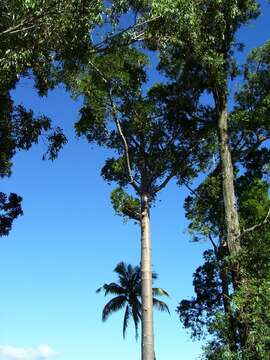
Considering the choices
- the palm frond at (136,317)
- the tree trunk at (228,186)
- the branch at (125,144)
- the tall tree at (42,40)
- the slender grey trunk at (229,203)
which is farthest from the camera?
the palm frond at (136,317)

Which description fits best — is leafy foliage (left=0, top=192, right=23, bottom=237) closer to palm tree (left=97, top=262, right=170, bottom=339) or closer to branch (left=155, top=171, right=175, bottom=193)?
branch (left=155, top=171, right=175, bottom=193)

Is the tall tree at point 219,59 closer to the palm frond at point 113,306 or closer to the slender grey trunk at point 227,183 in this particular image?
the slender grey trunk at point 227,183

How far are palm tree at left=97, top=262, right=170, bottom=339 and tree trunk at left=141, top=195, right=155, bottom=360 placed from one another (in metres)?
23.4

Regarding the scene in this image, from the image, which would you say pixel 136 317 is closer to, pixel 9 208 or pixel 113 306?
pixel 113 306

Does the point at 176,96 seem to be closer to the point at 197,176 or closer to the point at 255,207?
the point at 197,176

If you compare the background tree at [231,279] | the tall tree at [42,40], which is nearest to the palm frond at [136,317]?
the background tree at [231,279]

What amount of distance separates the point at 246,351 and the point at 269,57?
10.9 meters

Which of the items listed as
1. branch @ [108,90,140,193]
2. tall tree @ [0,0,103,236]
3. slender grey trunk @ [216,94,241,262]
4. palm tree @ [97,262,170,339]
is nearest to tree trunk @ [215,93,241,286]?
slender grey trunk @ [216,94,241,262]

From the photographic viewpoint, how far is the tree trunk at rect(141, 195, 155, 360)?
17.5m

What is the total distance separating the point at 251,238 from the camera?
1942 centimetres

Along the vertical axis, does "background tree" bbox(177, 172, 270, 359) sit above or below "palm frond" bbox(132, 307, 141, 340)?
below

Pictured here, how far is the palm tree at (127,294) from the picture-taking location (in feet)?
138

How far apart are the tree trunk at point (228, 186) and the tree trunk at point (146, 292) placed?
8.13 ft

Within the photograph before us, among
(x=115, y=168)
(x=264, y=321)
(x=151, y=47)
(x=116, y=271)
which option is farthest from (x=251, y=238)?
(x=116, y=271)
